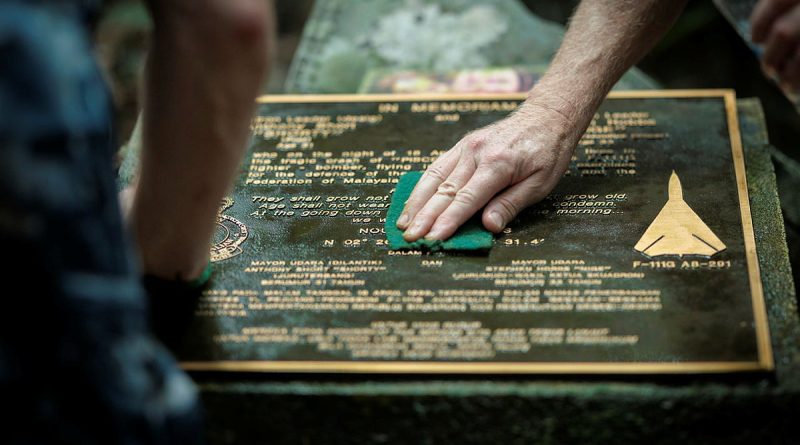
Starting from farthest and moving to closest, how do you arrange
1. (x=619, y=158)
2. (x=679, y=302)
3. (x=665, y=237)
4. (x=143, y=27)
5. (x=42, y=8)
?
(x=143, y=27) → (x=619, y=158) → (x=665, y=237) → (x=679, y=302) → (x=42, y=8)

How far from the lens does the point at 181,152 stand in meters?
1.58

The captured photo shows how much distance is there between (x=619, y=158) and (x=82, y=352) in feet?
5.09

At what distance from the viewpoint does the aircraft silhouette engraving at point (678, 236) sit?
6.62 feet

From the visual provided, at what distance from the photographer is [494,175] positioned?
2.11 m

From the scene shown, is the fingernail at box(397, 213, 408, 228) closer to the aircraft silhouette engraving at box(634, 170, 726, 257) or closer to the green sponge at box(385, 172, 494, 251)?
the green sponge at box(385, 172, 494, 251)

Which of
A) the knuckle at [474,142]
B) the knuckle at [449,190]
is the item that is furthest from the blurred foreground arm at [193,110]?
the knuckle at [474,142]

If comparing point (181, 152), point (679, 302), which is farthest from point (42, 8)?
point (679, 302)

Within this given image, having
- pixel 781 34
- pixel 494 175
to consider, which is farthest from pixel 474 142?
pixel 781 34

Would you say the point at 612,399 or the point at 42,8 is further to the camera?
the point at 612,399

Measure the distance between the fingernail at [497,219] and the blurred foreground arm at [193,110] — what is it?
671 mm

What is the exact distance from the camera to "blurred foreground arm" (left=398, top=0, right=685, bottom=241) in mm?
2100

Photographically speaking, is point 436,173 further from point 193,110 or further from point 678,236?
point 193,110

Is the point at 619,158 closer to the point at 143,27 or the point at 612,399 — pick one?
the point at 612,399

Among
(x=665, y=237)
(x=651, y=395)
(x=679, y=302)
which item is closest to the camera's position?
(x=651, y=395)
